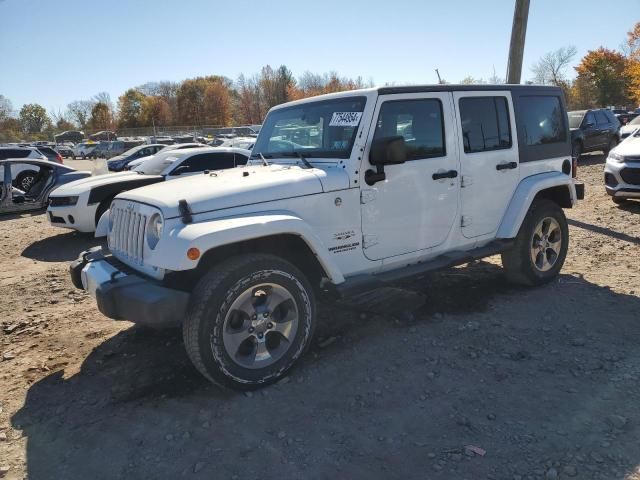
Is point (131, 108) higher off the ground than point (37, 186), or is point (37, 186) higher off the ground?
point (131, 108)

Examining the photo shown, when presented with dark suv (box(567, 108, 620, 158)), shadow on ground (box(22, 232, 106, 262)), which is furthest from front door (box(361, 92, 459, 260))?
dark suv (box(567, 108, 620, 158))

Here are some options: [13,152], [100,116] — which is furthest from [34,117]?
[13,152]

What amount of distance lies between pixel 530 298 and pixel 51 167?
10.5 metres

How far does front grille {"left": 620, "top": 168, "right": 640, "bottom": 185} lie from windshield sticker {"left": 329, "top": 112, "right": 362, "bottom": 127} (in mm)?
6554

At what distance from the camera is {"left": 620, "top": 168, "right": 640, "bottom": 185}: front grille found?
8320mm

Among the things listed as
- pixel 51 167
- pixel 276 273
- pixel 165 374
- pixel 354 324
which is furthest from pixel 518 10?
pixel 51 167

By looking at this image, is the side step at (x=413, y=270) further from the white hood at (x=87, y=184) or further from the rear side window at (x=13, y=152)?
the rear side window at (x=13, y=152)

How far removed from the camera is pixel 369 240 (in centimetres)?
400

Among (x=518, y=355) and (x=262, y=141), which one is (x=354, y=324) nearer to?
(x=518, y=355)

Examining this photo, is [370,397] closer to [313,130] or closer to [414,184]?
[414,184]

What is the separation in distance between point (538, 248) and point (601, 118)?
14069 mm

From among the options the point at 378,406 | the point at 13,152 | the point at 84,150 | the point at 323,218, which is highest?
the point at 84,150

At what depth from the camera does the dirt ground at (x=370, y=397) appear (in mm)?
2727

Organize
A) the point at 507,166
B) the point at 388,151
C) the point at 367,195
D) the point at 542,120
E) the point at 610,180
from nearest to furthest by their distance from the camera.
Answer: the point at 388,151 → the point at 367,195 → the point at 507,166 → the point at 542,120 → the point at 610,180
